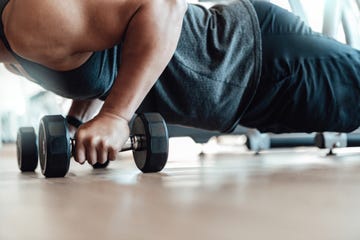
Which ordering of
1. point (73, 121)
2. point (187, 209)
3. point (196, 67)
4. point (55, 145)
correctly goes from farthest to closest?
point (73, 121) < point (196, 67) < point (55, 145) < point (187, 209)

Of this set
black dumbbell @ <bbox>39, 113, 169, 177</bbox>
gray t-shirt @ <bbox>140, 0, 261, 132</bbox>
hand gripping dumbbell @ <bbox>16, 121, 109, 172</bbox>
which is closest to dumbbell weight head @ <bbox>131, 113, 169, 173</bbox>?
black dumbbell @ <bbox>39, 113, 169, 177</bbox>

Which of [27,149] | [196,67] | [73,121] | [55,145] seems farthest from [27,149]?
[196,67]

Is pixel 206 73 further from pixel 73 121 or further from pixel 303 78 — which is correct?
pixel 73 121

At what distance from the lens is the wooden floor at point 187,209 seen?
1.41ft

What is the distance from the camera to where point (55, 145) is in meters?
0.92

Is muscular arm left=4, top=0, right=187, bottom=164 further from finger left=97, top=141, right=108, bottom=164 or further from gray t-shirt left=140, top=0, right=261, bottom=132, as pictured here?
gray t-shirt left=140, top=0, right=261, bottom=132

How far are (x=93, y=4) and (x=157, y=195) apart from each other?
40 cm

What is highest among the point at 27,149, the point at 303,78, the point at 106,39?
the point at 106,39

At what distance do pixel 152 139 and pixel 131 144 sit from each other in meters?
0.07

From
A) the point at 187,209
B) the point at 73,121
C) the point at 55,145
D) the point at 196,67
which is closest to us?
the point at 187,209

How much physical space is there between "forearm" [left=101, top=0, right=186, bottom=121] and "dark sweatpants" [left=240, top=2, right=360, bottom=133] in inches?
12.9

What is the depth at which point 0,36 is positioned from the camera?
967 mm

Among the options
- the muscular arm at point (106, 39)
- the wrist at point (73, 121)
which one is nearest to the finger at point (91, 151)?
the muscular arm at point (106, 39)

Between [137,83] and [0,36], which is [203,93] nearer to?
[137,83]
